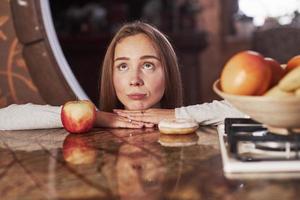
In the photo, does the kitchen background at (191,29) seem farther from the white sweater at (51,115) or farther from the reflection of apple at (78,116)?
the reflection of apple at (78,116)

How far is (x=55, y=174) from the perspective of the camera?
967 millimetres

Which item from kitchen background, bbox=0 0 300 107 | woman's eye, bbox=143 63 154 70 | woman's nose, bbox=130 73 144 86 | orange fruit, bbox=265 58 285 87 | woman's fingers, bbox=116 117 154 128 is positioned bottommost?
kitchen background, bbox=0 0 300 107

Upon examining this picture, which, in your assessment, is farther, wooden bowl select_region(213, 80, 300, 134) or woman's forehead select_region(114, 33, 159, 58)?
woman's forehead select_region(114, 33, 159, 58)

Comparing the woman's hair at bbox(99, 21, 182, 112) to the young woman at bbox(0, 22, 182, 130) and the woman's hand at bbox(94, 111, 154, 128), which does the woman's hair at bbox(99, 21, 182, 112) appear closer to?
the young woman at bbox(0, 22, 182, 130)

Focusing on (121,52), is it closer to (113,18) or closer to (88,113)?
(88,113)

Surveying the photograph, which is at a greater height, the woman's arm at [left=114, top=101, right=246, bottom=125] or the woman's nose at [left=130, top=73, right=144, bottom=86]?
the woman's nose at [left=130, top=73, right=144, bottom=86]

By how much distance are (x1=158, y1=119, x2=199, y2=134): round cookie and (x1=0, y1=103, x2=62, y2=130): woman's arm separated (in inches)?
12.3

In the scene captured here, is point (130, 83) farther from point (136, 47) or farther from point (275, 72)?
point (275, 72)

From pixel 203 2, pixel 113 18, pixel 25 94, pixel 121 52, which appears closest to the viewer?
pixel 121 52

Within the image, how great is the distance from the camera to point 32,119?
1.44 metres

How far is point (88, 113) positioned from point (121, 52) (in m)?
0.26

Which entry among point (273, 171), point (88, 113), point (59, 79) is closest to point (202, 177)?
point (273, 171)

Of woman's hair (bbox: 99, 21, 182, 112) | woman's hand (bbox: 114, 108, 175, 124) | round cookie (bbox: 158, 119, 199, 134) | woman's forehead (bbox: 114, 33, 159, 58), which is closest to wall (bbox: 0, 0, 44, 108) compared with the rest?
woman's hair (bbox: 99, 21, 182, 112)

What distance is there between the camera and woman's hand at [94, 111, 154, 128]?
1.41 meters
